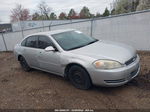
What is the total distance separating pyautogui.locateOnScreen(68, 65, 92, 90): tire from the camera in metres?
3.66

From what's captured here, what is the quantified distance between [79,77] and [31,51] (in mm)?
2113

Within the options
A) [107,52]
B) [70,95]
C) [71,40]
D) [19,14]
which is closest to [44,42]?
[71,40]

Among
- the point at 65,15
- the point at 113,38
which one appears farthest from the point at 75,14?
the point at 113,38

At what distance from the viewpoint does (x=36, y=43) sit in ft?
16.6

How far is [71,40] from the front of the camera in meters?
4.52

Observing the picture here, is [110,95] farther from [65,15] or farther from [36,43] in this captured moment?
[65,15]

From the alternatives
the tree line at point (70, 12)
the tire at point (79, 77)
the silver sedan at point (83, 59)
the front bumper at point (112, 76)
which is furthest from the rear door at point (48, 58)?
the tree line at point (70, 12)

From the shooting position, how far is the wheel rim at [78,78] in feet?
12.4

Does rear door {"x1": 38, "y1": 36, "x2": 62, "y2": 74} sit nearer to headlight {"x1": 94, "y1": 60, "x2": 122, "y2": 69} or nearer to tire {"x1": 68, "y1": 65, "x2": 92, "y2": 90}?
tire {"x1": 68, "y1": 65, "x2": 92, "y2": 90}

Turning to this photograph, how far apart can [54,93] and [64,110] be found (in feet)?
2.69

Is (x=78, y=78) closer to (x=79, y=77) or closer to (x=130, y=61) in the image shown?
(x=79, y=77)

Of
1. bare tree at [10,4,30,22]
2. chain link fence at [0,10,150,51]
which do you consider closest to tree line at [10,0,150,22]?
bare tree at [10,4,30,22]

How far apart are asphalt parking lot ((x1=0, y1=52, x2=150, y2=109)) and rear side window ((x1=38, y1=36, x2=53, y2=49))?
3.54ft

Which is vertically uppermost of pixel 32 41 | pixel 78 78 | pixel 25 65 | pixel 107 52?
pixel 32 41
